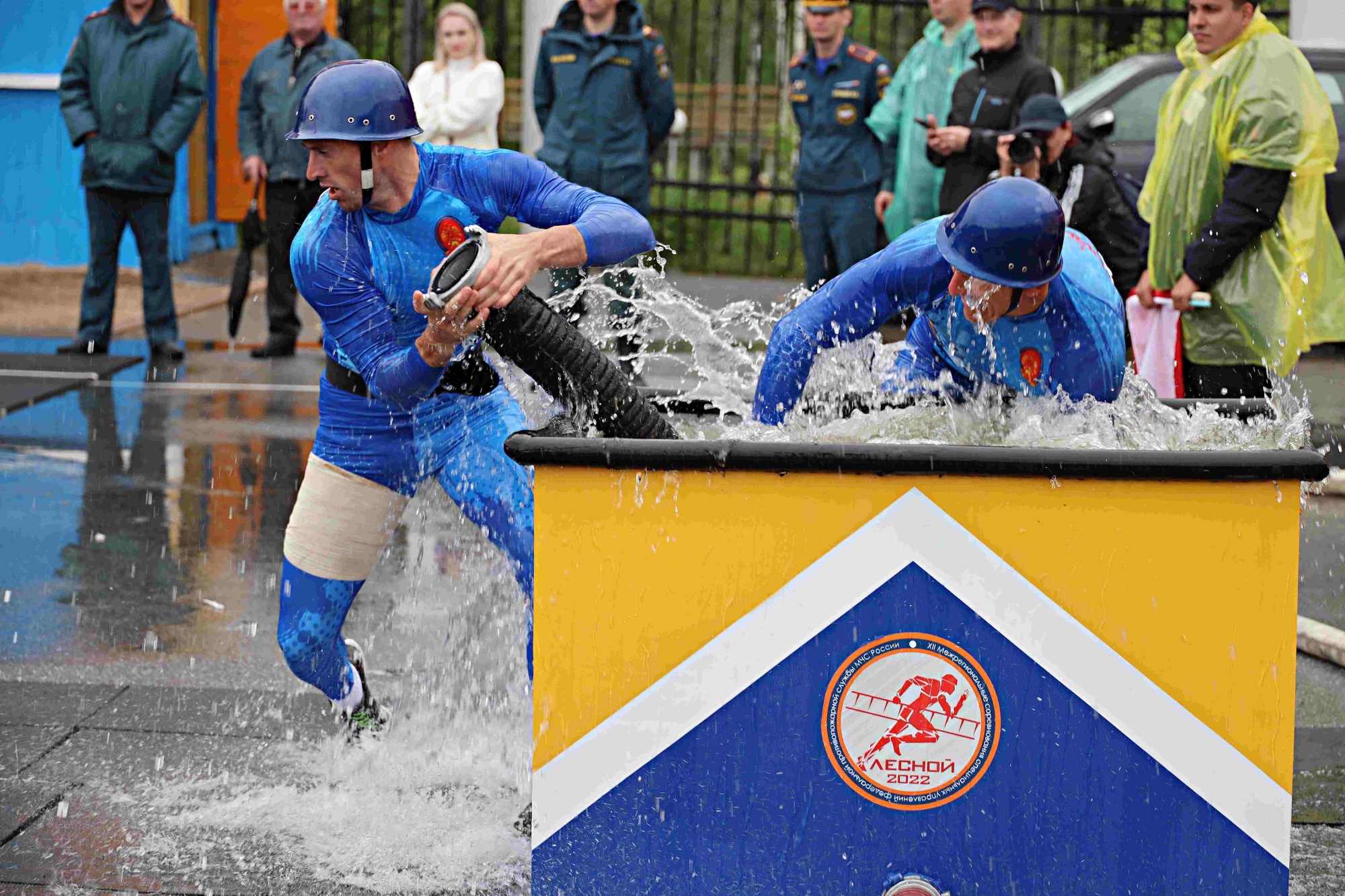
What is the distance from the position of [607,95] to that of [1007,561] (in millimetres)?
7100

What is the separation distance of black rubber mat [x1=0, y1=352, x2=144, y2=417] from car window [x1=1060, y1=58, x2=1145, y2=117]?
646 cm

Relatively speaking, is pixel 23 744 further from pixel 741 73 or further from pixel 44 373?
pixel 741 73

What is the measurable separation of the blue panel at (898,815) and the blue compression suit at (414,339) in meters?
0.92

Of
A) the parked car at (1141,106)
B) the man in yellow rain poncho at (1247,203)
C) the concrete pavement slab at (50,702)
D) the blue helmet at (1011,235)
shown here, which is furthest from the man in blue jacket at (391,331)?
the parked car at (1141,106)

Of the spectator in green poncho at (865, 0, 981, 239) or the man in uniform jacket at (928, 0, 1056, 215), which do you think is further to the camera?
the spectator in green poncho at (865, 0, 981, 239)

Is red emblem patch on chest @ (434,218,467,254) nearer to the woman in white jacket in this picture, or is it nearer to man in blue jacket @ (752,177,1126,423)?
man in blue jacket @ (752,177,1126,423)

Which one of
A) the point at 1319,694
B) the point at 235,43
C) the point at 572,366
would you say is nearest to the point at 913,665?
the point at 572,366

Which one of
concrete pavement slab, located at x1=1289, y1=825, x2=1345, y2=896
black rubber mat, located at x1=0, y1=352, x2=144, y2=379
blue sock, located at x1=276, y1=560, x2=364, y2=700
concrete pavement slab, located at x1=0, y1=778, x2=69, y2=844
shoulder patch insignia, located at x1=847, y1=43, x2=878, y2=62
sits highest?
shoulder patch insignia, located at x1=847, y1=43, x2=878, y2=62

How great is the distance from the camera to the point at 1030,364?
3.69 metres

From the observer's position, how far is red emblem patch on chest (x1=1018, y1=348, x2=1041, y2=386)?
3666 millimetres

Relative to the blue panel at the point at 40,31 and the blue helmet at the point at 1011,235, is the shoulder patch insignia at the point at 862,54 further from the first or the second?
the blue panel at the point at 40,31

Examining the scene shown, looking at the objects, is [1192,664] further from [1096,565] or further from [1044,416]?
[1044,416]

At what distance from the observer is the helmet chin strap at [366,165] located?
3557 mm

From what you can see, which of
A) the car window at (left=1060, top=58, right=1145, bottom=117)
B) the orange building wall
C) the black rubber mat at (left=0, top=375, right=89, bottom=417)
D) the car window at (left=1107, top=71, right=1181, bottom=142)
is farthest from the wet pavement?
the orange building wall
